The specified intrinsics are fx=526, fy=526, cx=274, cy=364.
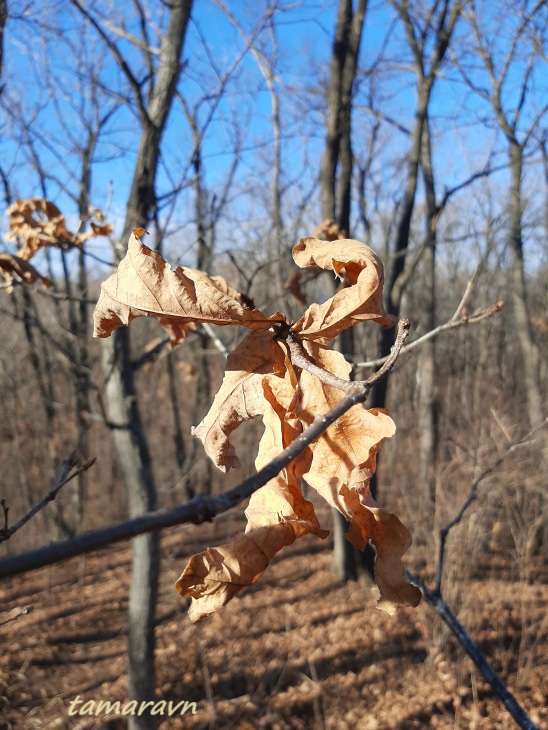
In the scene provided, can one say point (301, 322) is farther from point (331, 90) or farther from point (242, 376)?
point (331, 90)

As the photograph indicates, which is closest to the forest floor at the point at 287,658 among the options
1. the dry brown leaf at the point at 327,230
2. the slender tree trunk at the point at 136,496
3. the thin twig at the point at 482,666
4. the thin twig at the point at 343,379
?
the slender tree trunk at the point at 136,496

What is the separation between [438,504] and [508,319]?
14.2 metres

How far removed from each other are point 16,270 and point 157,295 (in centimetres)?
130

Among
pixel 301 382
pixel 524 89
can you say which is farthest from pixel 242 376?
pixel 524 89

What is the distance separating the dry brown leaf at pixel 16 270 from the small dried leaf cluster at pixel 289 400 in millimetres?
1185

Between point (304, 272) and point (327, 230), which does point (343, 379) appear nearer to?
point (304, 272)

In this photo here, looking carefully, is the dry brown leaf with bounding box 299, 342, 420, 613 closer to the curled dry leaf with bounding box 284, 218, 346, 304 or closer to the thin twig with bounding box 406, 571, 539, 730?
the thin twig with bounding box 406, 571, 539, 730

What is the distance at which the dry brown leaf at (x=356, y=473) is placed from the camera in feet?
2.07

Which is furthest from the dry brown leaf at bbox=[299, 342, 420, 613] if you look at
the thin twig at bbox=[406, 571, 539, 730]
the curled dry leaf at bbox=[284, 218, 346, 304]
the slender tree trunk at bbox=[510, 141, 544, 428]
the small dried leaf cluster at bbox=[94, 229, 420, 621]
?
the slender tree trunk at bbox=[510, 141, 544, 428]

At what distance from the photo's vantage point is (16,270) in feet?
5.71

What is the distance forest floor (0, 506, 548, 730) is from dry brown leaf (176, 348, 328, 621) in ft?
12.0

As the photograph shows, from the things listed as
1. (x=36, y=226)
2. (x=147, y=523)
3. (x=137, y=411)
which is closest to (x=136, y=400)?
(x=137, y=411)

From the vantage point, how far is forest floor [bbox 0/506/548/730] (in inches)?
163

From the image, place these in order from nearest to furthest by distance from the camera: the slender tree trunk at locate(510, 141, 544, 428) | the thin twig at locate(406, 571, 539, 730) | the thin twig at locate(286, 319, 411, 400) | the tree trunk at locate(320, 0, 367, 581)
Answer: the thin twig at locate(286, 319, 411, 400), the thin twig at locate(406, 571, 539, 730), the tree trunk at locate(320, 0, 367, 581), the slender tree trunk at locate(510, 141, 544, 428)
